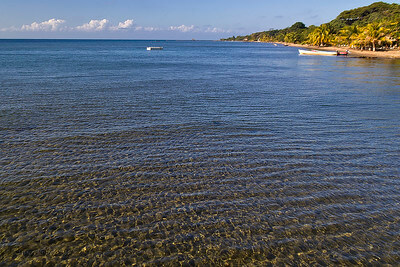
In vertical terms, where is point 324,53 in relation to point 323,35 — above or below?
below

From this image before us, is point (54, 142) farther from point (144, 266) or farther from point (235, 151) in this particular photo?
point (144, 266)

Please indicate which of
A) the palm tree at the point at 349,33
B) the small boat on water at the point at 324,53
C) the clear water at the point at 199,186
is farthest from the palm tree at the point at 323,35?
the clear water at the point at 199,186

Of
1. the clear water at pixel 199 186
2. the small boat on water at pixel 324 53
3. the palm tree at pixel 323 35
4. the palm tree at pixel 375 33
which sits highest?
the palm tree at pixel 323 35

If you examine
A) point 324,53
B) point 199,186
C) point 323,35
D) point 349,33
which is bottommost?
point 199,186

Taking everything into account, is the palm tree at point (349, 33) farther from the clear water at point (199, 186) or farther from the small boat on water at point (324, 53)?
the clear water at point (199, 186)

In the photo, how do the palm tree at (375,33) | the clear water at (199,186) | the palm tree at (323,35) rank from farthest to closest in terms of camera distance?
the palm tree at (323,35) < the palm tree at (375,33) < the clear water at (199,186)

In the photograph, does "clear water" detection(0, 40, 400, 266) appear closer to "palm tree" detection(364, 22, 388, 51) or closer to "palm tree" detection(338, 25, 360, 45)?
"palm tree" detection(364, 22, 388, 51)

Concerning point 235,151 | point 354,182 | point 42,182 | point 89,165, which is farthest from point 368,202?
point 42,182

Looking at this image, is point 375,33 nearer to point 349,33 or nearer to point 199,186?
point 349,33

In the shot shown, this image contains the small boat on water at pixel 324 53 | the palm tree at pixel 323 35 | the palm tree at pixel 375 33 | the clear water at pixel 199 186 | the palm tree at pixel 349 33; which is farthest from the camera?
the palm tree at pixel 323 35

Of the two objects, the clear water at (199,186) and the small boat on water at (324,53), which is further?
the small boat on water at (324,53)

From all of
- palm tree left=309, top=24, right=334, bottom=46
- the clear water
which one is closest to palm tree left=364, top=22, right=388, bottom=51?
palm tree left=309, top=24, right=334, bottom=46

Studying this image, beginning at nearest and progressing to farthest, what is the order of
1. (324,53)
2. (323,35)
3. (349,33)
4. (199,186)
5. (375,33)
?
(199,186) < (375,33) < (324,53) < (349,33) < (323,35)

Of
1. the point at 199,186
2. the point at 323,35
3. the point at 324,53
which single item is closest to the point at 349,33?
the point at 323,35
